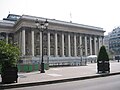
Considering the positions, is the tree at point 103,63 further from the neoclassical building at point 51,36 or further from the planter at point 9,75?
the neoclassical building at point 51,36

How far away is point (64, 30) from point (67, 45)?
756 cm

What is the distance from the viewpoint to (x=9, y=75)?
1366 centimetres

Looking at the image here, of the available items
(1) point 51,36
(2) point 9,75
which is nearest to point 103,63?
(2) point 9,75

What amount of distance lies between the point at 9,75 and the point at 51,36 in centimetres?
6645

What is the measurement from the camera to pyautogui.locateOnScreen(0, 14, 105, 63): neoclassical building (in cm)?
6882

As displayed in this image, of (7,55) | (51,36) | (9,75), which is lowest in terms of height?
(9,75)

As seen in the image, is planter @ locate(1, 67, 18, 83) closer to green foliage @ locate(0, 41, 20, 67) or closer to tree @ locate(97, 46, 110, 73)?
green foliage @ locate(0, 41, 20, 67)

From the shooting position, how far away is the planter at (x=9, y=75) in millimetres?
13594

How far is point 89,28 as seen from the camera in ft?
287

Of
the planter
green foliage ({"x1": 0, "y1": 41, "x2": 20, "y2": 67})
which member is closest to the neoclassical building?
green foliage ({"x1": 0, "y1": 41, "x2": 20, "y2": 67})

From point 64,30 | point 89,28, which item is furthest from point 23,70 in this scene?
point 89,28

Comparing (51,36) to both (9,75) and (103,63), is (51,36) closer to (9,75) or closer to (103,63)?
(103,63)

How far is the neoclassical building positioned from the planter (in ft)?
169

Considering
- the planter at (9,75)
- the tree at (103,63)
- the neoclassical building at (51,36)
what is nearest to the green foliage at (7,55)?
the planter at (9,75)
